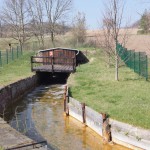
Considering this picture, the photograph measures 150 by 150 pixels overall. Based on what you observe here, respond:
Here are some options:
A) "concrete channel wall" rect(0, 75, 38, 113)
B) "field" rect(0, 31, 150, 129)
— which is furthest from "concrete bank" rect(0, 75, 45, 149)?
"field" rect(0, 31, 150, 129)

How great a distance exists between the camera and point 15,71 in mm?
28172

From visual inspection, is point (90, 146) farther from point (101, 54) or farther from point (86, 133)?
point (101, 54)

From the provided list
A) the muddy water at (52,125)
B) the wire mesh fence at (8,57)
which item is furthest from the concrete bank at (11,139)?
Result: the wire mesh fence at (8,57)

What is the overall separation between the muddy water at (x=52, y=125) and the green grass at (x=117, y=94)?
1.14 meters

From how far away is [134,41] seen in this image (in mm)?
56406

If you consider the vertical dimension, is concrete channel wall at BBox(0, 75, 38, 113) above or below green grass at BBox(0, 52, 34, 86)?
below

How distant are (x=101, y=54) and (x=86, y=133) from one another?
2390 cm

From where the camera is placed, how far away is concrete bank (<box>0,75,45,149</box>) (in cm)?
833

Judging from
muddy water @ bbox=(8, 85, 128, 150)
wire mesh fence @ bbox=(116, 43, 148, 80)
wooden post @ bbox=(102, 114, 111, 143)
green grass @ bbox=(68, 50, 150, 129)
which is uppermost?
wire mesh fence @ bbox=(116, 43, 148, 80)

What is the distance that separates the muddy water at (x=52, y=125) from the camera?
42.1ft

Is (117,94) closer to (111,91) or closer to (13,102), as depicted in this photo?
(111,91)

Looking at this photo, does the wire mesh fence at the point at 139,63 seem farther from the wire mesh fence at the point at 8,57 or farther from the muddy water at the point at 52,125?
the wire mesh fence at the point at 8,57

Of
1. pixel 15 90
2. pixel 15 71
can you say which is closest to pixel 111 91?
pixel 15 90

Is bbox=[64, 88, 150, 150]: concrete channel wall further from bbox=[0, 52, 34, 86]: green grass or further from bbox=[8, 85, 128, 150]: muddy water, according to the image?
bbox=[0, 52, 34, 86]: green grass
